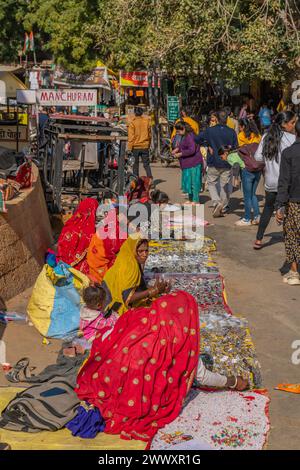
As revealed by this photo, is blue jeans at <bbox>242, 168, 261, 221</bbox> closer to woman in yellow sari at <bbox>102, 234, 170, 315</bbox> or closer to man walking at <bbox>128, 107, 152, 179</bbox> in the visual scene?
man walking at <bbox>128, 107, 152, 179</bbox>

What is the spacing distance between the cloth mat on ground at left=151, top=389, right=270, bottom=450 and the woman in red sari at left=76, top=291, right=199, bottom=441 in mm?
104

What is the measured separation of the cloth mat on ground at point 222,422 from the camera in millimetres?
4363

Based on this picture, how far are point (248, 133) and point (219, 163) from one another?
0.65 metres

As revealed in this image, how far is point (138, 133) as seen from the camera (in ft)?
44.5

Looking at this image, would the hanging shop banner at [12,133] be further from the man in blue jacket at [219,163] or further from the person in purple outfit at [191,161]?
the man in blue jacket at [219,163]

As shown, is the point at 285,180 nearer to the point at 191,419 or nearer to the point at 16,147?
A: the point at 191,419

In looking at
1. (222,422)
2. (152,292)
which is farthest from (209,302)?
(222,422)

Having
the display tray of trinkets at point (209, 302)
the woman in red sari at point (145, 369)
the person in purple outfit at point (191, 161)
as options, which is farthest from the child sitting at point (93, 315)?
the person in purple outfit at point (191, 161)

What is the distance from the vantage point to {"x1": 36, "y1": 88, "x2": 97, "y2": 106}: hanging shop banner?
12.8 m

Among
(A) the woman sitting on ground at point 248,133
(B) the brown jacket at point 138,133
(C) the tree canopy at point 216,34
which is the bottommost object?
(B) the brown jacket at point 138,133

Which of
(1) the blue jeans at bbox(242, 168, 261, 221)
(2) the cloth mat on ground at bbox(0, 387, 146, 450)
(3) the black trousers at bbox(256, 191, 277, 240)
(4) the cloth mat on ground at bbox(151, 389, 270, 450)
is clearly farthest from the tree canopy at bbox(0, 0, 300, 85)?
(2) the cloth mat on ground at bbox(0, 387, 146, 450)

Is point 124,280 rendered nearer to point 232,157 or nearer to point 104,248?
point 104,248

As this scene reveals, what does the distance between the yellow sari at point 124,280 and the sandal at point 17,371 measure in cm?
80

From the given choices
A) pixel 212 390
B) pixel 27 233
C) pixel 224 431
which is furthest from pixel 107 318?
pixel 27 233
